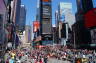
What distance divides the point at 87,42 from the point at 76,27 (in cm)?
1868

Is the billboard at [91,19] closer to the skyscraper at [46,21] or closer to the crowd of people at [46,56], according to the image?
the crowd of people at [46,56]

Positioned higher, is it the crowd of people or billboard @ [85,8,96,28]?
billboard @ [85,8,96,28]

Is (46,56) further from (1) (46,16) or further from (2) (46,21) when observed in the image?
(1) (46,16)

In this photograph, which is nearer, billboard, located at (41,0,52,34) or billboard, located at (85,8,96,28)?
billboard, located at (85,8,96,28)

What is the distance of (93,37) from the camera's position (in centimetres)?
8319

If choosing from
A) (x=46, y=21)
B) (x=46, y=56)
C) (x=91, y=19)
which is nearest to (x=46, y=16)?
(x=46, y=21)

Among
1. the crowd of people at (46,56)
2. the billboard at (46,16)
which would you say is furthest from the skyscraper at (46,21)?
the crowd of people at (46,56)

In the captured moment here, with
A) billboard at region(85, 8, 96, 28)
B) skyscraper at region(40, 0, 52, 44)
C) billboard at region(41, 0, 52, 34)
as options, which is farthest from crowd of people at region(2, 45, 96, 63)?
billboard at region(41, 0, 52, 34)

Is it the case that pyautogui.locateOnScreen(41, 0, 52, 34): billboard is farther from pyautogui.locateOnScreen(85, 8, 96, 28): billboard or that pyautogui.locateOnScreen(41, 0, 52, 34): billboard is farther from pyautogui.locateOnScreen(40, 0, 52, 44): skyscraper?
pyautogui.locateOnScreen(85, 8, 96, 28): billboard

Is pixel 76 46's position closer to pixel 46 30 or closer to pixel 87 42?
pixel 87 42

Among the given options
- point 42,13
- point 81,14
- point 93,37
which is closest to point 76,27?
point 81,14

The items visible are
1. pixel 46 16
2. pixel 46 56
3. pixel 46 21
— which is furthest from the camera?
pixel 46 16

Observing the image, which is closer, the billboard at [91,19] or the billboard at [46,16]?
the billboard at [91,19]

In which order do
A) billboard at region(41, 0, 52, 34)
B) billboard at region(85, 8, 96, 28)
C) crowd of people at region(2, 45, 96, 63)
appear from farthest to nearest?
billboard at region(41, 0, 52, 34)
billboard at region(85, 8, 96, 28)
crowd of people at region(2, 45, 96, 63)
